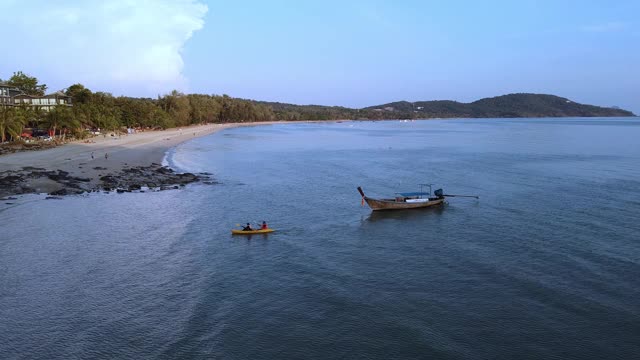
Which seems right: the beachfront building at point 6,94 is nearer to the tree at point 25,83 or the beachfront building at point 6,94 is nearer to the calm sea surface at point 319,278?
the tree at point 25,83

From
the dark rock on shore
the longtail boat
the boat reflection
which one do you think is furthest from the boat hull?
the dark rock on shore

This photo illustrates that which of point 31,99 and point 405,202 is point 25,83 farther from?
point 405,202

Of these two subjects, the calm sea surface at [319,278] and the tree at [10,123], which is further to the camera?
the tree at [10,123]

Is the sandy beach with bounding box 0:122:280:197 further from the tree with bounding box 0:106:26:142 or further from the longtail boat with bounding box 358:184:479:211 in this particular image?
the longtail boat with bounding box 358:184:479:211

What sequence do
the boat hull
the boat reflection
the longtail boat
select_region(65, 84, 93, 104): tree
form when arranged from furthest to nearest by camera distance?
select_region(65, 84, 93, 104): tree
the longtail boat
the boat hull
the boat reflection

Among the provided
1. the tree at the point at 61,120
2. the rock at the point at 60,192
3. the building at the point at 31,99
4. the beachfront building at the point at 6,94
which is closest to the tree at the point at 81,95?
the building at the point at 31,99

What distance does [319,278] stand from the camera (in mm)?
25438

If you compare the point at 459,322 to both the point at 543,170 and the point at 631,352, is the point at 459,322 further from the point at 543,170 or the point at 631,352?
the point at 543,170

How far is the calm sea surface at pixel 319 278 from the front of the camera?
18.9m

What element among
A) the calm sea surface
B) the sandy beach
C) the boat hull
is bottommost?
the calm sea surface

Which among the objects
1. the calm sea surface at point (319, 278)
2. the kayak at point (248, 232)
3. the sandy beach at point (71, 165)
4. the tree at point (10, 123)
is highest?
the tree at point (10, 123)

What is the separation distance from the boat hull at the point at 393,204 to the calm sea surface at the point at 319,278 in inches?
29.9

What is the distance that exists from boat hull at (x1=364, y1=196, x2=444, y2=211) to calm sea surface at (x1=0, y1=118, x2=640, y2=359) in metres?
0.76

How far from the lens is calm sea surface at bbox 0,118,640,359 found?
62.0 ft
